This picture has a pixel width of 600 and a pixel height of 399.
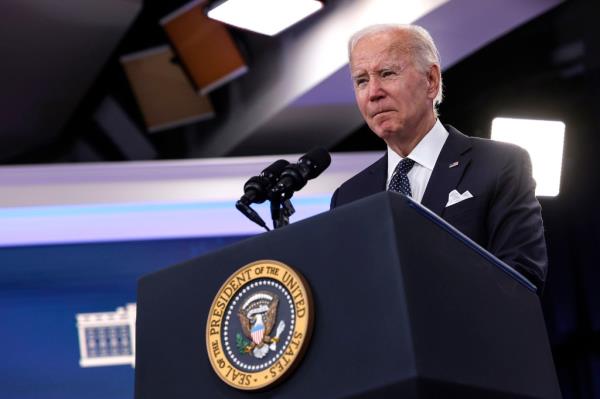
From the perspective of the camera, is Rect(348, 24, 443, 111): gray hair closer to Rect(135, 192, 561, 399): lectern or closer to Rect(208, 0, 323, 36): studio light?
Rect(135, 192, 561, 399): lectern

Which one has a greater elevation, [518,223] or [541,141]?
[518,223]

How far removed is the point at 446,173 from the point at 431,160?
11 centimetres

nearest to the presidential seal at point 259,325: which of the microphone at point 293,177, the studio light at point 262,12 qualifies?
the microphone at point 293,177

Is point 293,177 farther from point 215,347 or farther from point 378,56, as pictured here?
point 215,347

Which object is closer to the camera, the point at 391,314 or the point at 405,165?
the point at 391,314

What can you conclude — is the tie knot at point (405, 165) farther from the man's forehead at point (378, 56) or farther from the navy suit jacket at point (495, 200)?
the man's forehead at point (378, 56)

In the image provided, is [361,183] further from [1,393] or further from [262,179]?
[1,393]

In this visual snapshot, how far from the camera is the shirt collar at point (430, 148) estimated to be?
2.07 metres

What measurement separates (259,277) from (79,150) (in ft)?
14.4

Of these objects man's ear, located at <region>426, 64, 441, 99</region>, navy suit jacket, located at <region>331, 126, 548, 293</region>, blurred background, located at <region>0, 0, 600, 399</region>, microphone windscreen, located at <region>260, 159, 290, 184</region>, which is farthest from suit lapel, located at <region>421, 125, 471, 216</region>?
blurred background, located at <region>0, 0, 600, 399</region>

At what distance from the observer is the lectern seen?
1.39 m

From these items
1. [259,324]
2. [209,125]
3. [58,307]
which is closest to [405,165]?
[259,324]

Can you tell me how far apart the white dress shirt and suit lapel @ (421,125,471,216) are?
0.13ft

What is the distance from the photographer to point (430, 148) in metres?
2.08
